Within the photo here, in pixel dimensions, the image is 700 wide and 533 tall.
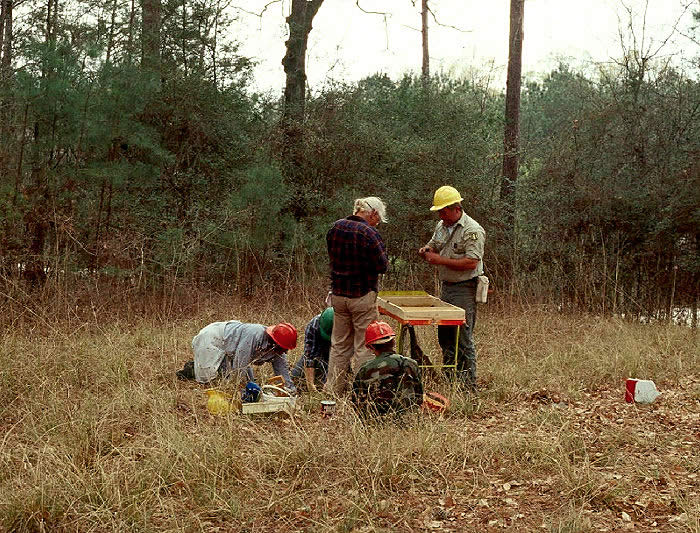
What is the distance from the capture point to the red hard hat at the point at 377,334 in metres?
5.37

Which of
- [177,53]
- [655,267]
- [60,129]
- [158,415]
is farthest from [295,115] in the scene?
[158,415]

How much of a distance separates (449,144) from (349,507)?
813cm

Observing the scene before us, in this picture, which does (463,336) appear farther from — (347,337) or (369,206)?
(369,206)

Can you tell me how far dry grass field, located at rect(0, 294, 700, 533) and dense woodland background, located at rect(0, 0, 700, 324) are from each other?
3176 mm

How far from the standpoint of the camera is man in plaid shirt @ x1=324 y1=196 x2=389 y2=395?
18.6ft

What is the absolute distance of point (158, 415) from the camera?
5.17 metres

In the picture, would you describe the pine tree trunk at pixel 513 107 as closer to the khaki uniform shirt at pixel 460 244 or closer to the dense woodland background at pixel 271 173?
the dense woodland background at pixel 271 173

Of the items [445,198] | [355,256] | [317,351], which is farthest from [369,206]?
[317,351]

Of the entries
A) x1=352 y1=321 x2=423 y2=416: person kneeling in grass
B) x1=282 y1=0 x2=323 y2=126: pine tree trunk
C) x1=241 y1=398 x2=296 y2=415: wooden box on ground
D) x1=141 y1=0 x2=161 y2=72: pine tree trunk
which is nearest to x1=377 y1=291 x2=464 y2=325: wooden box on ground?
x1=352 y1=321 x2=423 y2=416: person kneeling in grass

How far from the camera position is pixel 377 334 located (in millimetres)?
5461

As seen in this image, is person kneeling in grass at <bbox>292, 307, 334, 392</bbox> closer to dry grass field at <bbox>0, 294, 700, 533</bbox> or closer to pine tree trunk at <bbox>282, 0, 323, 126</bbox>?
dry grass field at <bbox>0, 294, 700, 533</bbox>

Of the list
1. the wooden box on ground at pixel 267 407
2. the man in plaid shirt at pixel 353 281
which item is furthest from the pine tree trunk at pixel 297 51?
the wooden box on ground at pixel 267 407

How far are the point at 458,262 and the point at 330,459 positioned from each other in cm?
233

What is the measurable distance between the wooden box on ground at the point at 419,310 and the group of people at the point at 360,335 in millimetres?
190
